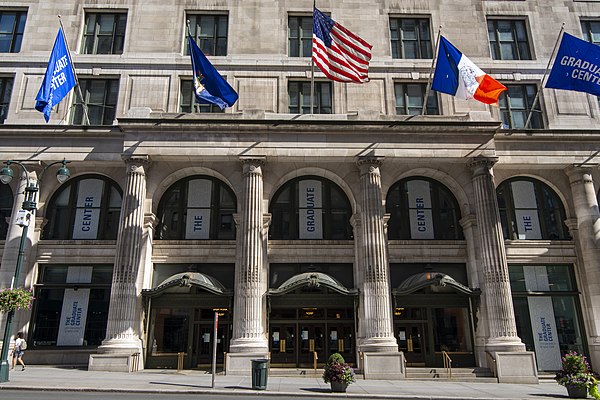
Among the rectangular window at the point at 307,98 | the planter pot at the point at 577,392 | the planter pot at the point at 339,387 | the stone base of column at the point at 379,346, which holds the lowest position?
the planter pot at the point at 577,392

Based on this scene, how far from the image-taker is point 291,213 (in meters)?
26.2

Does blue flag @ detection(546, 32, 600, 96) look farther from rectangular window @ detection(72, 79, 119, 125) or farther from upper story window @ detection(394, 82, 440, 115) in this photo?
rectangular window @ detection(72, 79, 119, 125)

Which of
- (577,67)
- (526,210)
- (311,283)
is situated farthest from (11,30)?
(526,210)

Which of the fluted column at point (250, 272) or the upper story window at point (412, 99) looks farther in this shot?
the upper story window at point (412, 99)

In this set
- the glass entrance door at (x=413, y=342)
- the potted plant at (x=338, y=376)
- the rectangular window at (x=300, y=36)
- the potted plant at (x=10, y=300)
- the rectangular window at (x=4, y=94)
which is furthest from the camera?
the rectangular window at (x=300, y=36)

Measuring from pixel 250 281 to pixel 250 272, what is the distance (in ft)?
1.50

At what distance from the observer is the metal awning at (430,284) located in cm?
2334

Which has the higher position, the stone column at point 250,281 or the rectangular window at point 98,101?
the rectangular window at point 98,101

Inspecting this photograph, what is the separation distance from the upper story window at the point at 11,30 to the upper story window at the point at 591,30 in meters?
37.3

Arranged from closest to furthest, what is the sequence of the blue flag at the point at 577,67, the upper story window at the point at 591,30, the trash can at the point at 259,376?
the trash can at the point at 259,376 < the blue flag at the point at 577,67 < the upper story window at the point at 591,30

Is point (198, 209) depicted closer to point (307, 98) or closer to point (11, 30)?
point (307, 98)

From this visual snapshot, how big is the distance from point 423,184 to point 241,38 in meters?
14.8

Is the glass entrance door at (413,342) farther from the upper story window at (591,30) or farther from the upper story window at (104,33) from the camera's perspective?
the upper story window at (104,33)

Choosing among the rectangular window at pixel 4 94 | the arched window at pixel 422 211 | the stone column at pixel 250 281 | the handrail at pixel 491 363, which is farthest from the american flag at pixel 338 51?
the rectangular window at pixel 4 94
